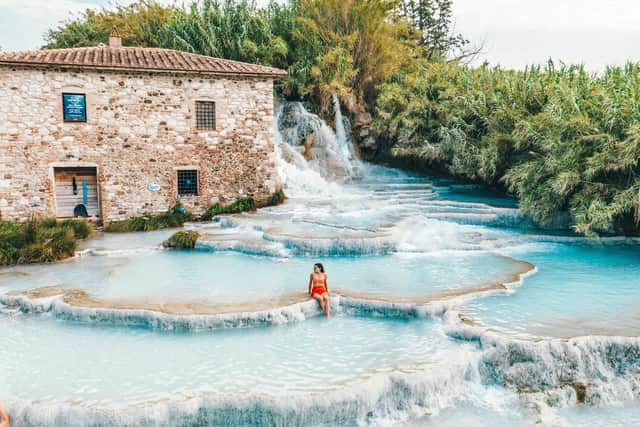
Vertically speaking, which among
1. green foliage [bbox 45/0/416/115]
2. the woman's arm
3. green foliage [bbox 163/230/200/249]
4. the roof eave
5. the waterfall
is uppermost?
green foliage [bbox 45/0/416/115]

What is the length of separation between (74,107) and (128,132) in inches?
65.5

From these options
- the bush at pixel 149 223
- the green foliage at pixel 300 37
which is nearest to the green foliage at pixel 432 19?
the green foliage at pixel 300 37

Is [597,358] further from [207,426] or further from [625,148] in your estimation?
[625,148]

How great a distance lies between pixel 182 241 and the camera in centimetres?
1370

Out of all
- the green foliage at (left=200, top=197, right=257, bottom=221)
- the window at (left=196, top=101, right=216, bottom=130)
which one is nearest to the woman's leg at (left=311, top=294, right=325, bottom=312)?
the green foliage at (left=200, top=197, right=257, bottom=221)

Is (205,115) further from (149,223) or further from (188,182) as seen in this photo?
(149,223)

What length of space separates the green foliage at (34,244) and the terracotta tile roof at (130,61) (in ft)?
16.2

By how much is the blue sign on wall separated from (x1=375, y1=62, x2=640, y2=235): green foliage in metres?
12.9

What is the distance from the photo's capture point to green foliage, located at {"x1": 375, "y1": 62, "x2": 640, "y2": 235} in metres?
13.3

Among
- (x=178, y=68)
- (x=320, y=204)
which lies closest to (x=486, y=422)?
(x=320, y=204)

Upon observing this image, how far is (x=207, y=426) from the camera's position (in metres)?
6.28

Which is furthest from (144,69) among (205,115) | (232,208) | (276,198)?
(276,198)

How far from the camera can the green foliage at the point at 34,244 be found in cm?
1262

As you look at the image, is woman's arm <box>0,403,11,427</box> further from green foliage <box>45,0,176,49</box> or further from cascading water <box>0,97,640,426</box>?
green foliage <box>45,0,176,49</box>
